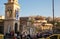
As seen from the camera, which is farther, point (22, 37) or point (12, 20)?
point (12, 20)

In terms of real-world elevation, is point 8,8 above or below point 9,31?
above

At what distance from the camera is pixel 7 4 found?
1167 inches

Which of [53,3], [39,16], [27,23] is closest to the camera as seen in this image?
[53,3]

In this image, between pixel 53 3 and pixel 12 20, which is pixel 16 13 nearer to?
pixel 12 20

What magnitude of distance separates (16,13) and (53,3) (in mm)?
8195

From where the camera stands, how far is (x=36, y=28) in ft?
109

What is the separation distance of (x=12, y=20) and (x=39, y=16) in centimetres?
1698

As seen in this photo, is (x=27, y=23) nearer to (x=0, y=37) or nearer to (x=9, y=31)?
(x=9, y=31)

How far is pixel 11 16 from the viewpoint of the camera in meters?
29.6

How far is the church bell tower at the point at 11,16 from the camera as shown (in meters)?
29.3

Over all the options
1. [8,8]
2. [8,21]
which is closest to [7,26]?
[8,21]

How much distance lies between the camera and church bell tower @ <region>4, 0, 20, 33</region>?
2930 centimetres

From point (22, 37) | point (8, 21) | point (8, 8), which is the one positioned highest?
point (8, 8)

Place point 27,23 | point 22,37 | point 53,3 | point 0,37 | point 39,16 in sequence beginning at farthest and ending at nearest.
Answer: point 39,16
point 27,23
point 22,37
point 53,3
point 0,37
